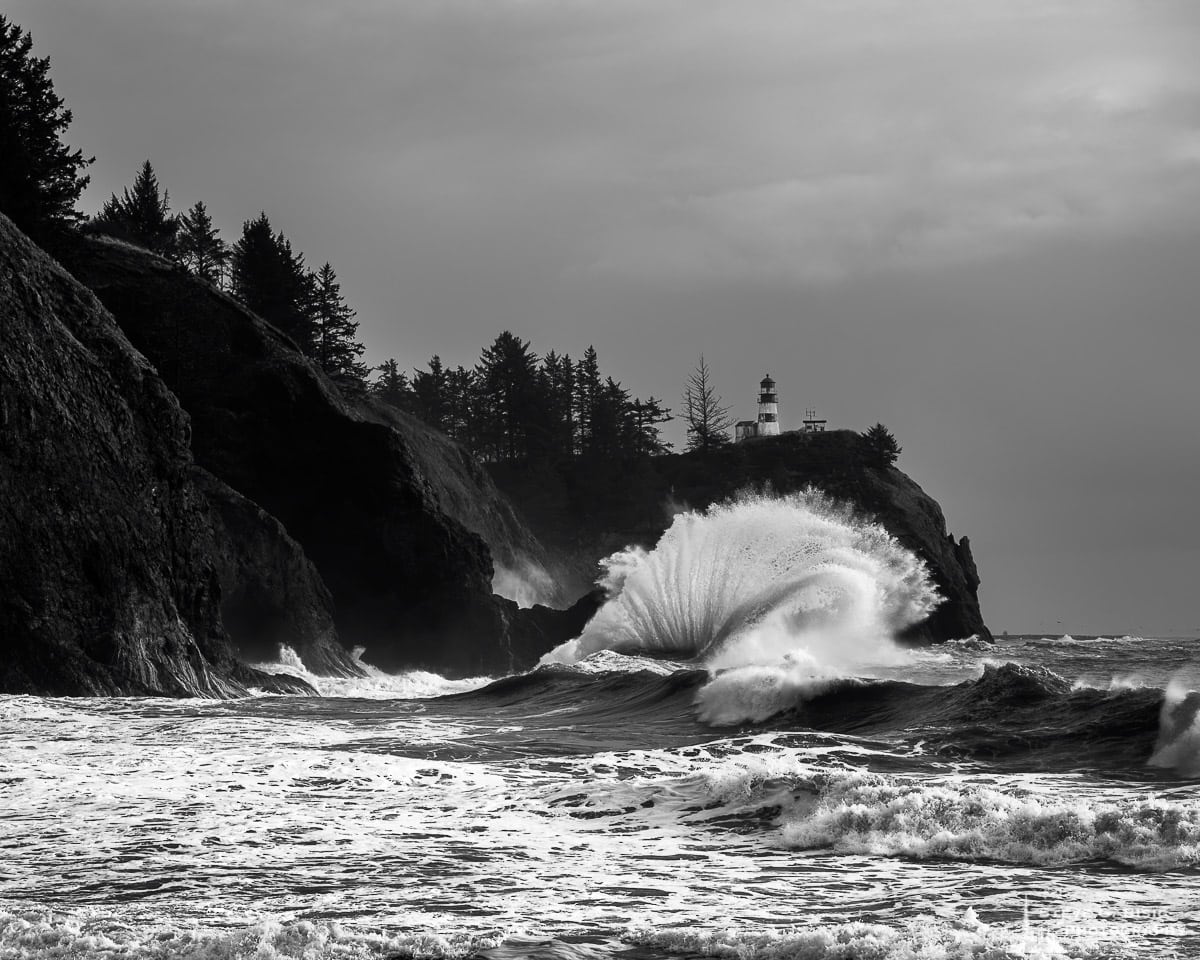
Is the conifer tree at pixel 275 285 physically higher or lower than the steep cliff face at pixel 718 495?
higher

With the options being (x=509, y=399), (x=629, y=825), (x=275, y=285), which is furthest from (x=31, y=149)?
(x=509, y=399)

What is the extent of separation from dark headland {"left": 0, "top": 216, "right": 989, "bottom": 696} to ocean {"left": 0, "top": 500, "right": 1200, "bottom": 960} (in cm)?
290

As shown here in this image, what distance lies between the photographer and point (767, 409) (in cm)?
10631

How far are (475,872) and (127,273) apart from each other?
3489 centimetres

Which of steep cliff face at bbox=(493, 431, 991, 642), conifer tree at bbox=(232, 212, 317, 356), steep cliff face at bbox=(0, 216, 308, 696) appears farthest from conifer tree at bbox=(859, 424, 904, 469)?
steep cliff face at bbox=(0, 216, 308, 696)

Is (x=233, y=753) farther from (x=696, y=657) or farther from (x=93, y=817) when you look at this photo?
(x=696, y=657)

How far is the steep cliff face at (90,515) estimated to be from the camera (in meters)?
21.3

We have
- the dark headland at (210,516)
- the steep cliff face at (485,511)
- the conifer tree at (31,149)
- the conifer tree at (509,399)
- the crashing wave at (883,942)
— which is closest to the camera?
the crashing wave at (883,942)

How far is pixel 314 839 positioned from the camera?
420 inches

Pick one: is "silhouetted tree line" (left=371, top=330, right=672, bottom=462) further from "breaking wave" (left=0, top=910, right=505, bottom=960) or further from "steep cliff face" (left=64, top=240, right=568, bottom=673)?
"breaking wave" (left=0, top=910, right=505, bottom=960)

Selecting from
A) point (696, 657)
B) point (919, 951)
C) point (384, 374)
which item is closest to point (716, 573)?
point (696, 657)

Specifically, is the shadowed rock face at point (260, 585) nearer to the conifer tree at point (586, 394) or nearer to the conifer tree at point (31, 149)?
the conifer tree at point (31, 149)

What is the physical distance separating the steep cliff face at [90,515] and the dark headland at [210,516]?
4cm

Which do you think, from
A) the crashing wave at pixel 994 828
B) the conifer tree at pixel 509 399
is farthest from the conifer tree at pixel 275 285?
the crashing wave at pixel 994 828
